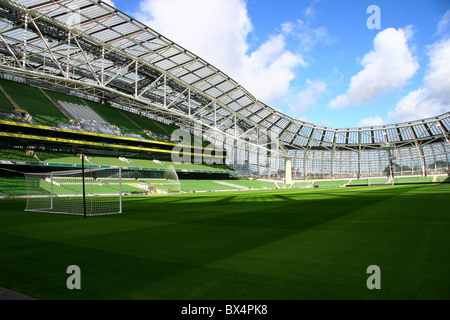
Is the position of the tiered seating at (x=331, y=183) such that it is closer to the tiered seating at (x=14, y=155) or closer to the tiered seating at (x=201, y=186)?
the tiered seating at (x=201, y=186)

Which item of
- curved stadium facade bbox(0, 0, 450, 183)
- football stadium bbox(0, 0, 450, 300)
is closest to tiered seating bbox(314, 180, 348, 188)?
football stadium bbox(0, 0, 450, 300)

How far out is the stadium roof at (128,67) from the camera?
87.9 feet

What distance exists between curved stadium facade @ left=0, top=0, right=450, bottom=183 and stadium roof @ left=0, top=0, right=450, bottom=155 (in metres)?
0.13

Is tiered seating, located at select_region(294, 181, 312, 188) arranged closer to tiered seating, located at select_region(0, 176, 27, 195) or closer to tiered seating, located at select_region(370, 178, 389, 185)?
tiered seating, located at select_region(370, 178, 389, 185)

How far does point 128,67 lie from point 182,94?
27.4ft

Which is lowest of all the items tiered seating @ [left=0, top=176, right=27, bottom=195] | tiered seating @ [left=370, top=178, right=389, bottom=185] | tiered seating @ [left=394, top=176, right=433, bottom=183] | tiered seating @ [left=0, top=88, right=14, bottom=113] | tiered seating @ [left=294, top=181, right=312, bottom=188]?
tiered seating @ [left=294, top=181, right=312, bottom=188]

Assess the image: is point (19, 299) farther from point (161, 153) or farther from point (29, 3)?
point (161, 153)

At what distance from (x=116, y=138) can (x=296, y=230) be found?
4210cm

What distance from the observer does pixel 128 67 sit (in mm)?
35562

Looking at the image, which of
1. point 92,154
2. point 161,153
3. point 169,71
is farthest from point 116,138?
point 169,71

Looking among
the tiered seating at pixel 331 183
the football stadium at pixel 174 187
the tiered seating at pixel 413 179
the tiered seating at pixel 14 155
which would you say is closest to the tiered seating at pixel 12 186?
the football stadium at pixel 174 187

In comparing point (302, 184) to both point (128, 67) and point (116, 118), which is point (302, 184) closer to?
point (116, 118)

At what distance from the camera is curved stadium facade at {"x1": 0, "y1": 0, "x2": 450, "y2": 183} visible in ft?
91.0

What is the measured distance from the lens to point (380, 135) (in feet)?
205
